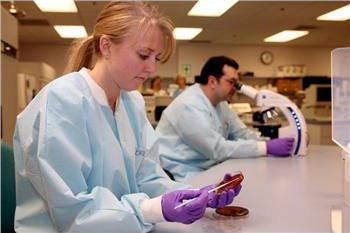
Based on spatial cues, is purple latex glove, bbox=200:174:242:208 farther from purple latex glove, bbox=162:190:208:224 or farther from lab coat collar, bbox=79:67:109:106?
lab coat collar, bbox=79:67:109:106

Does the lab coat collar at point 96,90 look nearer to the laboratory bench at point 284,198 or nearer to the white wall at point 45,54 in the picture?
the laboratory bench at point 284,198

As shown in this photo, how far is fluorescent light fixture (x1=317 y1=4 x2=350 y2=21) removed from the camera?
524cm

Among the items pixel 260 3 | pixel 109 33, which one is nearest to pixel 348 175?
pixel 109 33

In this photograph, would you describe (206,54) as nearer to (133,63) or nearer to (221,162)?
(221,162)

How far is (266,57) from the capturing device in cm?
901

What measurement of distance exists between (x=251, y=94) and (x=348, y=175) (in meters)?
1.22

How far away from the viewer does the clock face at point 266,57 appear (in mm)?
9000

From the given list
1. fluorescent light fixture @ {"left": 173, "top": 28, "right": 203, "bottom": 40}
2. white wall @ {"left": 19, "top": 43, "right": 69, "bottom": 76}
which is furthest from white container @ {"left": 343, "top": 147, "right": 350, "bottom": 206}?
white wall @ {"left": 19, "top": 43, "right": 69, "bottom": 76}

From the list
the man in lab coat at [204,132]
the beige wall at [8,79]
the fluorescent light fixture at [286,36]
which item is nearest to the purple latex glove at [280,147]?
the man in lab coat at [204,132]

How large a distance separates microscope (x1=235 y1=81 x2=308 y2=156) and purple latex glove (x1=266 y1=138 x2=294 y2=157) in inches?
1.9

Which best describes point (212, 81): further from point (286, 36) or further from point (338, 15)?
point (286, 36)

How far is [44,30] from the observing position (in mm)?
7086

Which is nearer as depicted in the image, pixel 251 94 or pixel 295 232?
pixel 295 232

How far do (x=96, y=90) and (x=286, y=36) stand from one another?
7018mm
